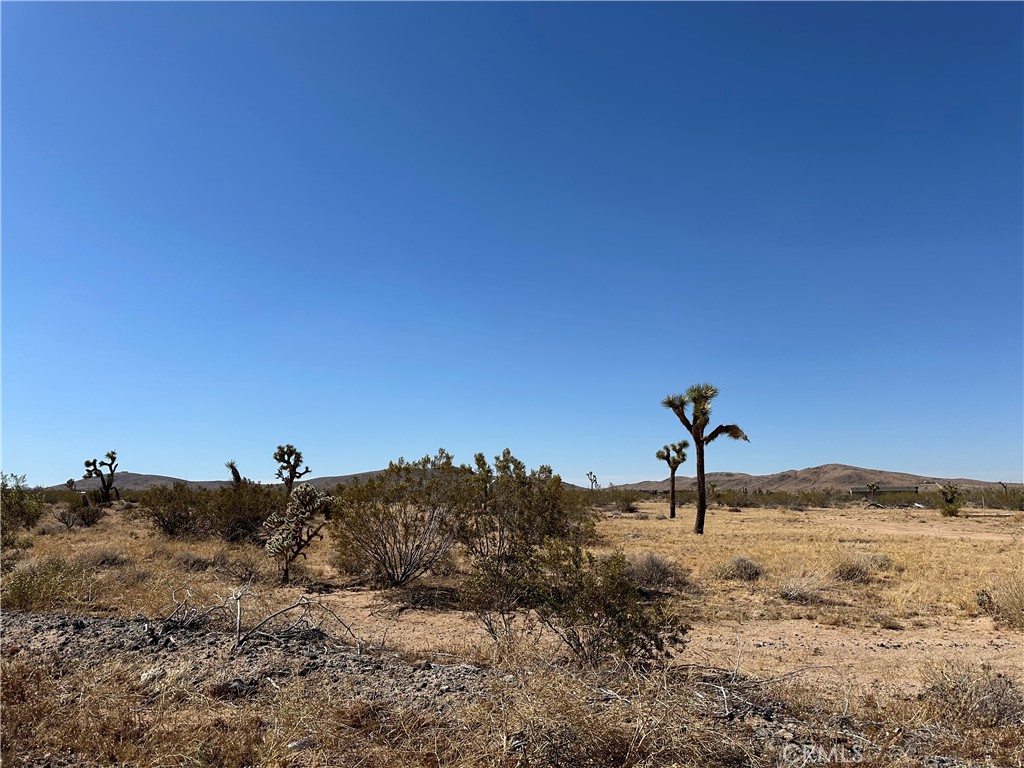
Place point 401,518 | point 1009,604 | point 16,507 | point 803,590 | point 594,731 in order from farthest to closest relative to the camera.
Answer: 1. point 16,507
2. point 401,518
3. point 803,590
4. point 1009,604
5. point 594,731

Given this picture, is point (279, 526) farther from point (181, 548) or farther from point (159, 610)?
point (159, 610)

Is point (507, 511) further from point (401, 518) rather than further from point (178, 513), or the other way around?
point (178, 513)

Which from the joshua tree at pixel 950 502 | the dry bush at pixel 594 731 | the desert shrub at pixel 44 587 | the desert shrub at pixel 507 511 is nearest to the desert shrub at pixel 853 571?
the desert shrub at pixel 507 511

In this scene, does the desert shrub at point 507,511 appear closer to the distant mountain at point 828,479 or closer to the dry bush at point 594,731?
the dry bush at point 594,731

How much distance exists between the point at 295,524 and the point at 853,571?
13368 millimetres

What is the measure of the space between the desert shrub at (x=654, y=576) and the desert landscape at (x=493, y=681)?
481 mm

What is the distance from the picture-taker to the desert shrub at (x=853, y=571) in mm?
13406

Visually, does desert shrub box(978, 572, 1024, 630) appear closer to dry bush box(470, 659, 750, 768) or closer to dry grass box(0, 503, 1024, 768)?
dry grass box(0, 503, 1024, 768)

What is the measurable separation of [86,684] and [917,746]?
6.41 m

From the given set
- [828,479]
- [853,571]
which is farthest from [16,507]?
[828,479]

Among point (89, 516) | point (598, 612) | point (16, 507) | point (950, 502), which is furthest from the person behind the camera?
point (950, 502)

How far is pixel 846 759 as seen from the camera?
11.5 ft

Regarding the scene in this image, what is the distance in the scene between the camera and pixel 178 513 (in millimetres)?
21906

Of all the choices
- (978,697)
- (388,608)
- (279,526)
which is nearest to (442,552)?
(388,608)
